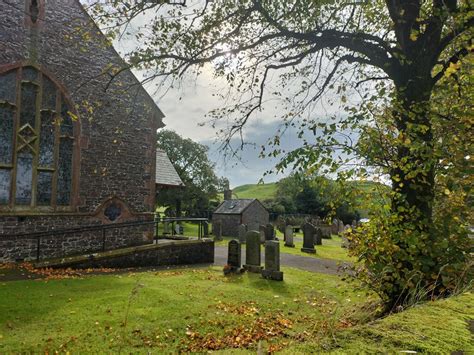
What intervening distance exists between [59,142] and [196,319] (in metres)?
9.82

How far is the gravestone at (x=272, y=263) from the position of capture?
1090 centimetres

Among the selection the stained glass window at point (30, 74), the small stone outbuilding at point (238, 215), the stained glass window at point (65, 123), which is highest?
the stained glass window at point (30, 74)

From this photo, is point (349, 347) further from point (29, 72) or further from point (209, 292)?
point (29, 72)

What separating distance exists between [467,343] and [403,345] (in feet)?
1.27

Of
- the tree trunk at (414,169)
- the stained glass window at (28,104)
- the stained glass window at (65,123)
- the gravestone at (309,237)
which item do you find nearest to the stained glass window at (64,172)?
the stained glass window at (65,123)

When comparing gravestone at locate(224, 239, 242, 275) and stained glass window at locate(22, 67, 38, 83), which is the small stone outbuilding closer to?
gravestone at locate(224, 239, 242, 275)

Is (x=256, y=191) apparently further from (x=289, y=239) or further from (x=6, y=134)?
(x=6, y=134)

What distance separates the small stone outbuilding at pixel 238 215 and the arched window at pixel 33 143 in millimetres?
19229

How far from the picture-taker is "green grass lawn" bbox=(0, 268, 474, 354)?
199cm

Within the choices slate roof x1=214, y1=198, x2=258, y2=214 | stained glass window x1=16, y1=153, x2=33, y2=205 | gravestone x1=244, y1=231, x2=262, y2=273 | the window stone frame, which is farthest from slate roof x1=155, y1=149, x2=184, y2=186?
slate roof x1=214, y1=198, x2=258, y2=214

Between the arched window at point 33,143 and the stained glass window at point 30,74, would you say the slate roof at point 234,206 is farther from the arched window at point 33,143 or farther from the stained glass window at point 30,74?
the stained glass window at point 30,74

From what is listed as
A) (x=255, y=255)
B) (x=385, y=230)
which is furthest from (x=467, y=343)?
(x=255, y=255)

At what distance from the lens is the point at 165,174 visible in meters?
19.8

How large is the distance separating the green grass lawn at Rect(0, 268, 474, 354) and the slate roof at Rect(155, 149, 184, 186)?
9224 millimetres
